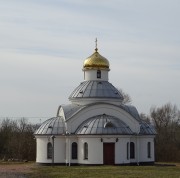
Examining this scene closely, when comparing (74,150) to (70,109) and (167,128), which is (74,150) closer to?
(70,109)

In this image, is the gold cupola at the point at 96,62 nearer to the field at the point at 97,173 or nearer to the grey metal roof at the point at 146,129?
the grey metal roof at the point at 146,129

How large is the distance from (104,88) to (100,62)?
295 centimetres

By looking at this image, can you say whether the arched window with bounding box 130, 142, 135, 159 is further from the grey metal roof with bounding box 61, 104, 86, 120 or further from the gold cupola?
the gold cupola

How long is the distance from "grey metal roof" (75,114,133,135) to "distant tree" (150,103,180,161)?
18.5 m

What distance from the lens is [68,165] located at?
48719 millimetres

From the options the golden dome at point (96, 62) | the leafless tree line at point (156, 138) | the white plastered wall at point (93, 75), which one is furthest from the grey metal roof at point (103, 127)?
the leafless tree line at point (156, 138)

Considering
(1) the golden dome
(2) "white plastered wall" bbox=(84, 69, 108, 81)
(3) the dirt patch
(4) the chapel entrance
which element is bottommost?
(3) the dirt patch

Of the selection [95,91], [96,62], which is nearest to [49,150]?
[95,91]

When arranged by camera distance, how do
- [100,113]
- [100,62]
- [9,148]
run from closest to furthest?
[100,113] → [100,62] → [9,148]

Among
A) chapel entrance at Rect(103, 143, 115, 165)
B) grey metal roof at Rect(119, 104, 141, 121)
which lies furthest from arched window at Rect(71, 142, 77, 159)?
grey metal roof at Rect(119, 104, 141, 121)

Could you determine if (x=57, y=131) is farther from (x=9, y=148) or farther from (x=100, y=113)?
(x=9, y=148)

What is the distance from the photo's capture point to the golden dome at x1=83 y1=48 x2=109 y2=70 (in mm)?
53156

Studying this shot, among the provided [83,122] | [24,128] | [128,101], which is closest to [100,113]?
[83,122]

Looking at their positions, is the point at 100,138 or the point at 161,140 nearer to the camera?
the point at 100,138
